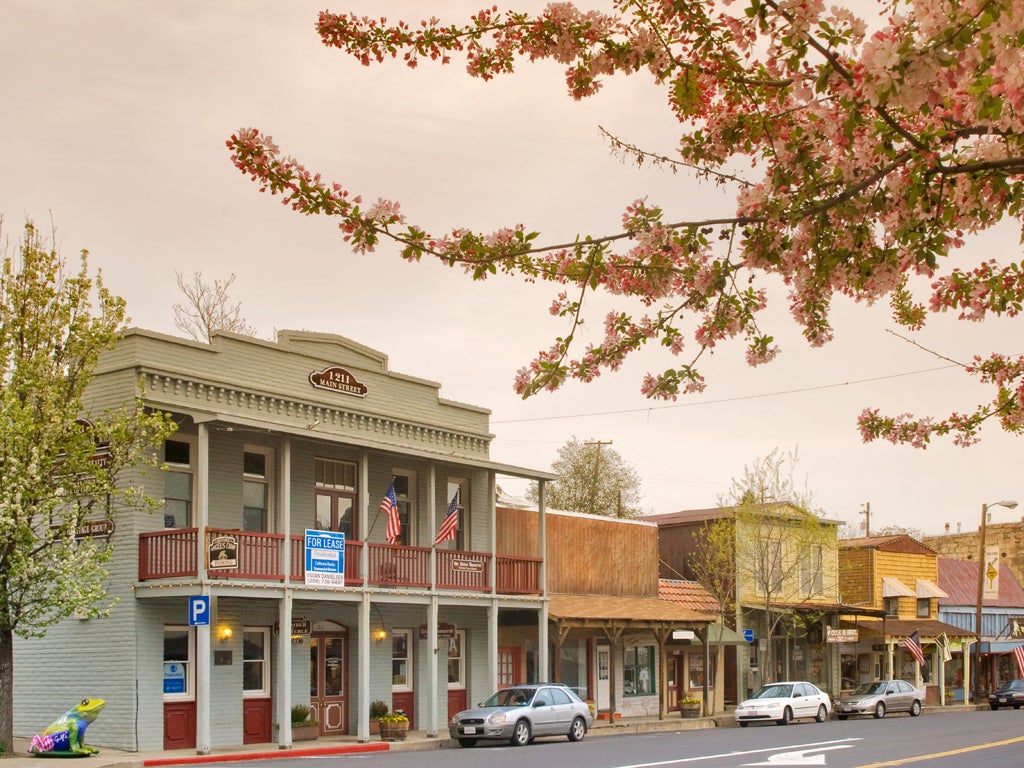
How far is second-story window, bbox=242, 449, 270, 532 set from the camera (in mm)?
27562

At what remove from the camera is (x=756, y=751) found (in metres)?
24.2

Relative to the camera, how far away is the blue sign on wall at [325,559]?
26484 mm

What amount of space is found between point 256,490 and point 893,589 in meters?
30.3

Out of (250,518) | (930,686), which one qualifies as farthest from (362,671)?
(930,686)

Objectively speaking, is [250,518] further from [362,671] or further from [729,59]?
[729,59]

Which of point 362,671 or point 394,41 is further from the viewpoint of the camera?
point 362,671

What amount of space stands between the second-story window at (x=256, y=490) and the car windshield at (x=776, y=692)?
15455mm

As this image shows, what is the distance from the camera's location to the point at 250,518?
27.7 metres

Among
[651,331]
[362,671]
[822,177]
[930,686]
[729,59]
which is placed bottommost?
[930,686]

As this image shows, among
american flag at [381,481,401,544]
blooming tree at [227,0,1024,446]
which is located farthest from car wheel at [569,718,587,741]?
blooming tree at [227,0,1024,446]

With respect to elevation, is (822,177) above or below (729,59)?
below

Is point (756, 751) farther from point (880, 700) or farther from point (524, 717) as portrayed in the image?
point (880, 700)

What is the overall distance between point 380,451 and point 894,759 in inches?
491

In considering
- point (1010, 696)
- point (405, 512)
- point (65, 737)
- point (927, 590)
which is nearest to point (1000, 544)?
point (927, 590)
